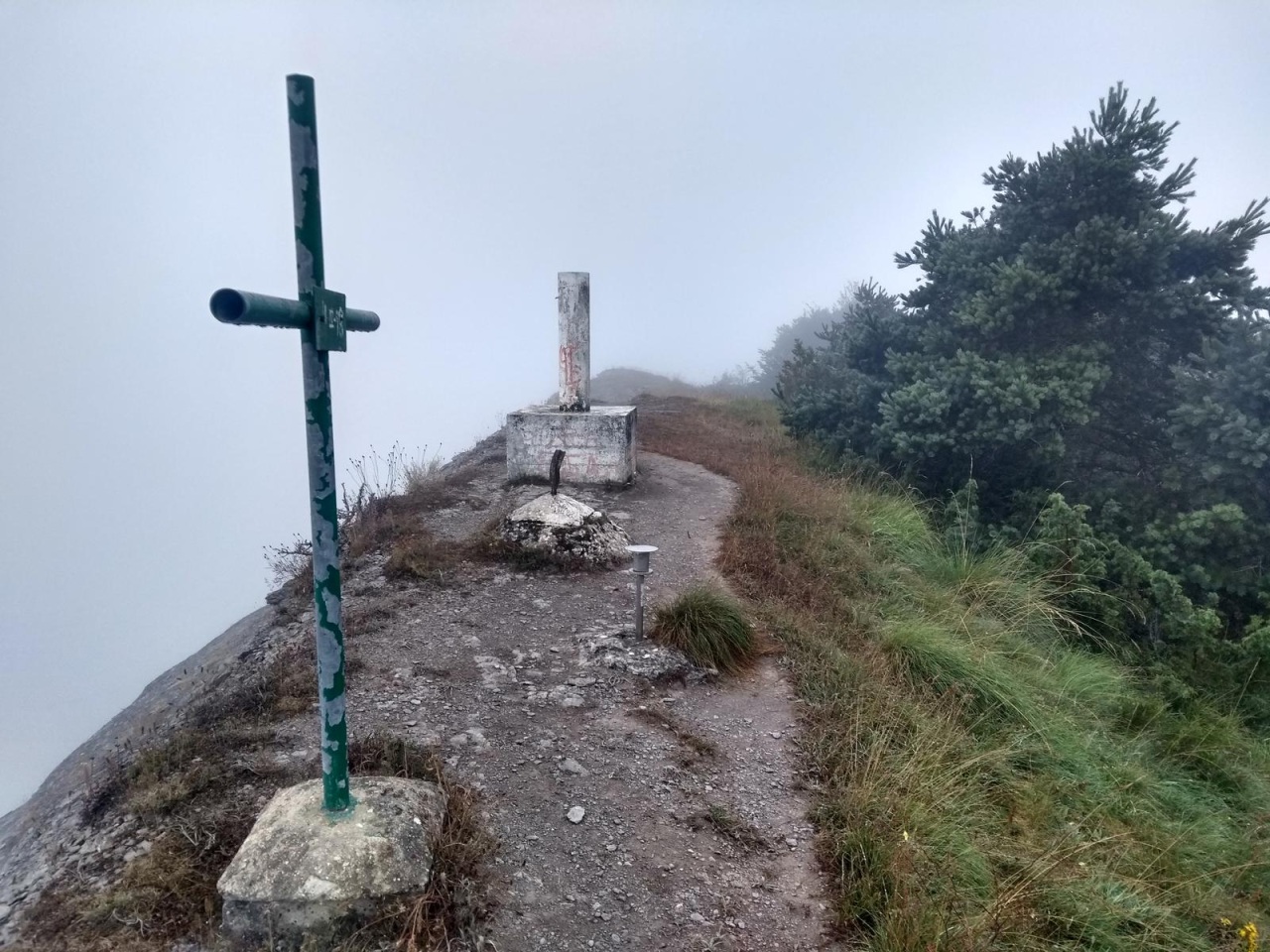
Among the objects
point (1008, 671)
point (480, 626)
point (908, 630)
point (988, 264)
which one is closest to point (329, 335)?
point (480, 626)

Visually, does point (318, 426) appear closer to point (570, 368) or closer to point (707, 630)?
point (707, 630)

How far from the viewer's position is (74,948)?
2.29 meters

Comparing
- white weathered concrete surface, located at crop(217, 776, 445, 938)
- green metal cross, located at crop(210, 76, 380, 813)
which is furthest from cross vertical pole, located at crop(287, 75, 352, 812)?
white weathered concrete surface, located at crop(217, 776, 445, 938)

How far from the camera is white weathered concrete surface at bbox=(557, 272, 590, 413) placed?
8852 millimetres

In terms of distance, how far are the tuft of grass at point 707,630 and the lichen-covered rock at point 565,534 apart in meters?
1.36

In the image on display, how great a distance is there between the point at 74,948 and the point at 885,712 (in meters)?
3.48

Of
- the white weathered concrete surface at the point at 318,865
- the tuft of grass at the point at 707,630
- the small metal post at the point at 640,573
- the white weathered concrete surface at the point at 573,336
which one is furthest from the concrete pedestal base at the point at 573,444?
the white weathered concrete surface at the point at 318,865

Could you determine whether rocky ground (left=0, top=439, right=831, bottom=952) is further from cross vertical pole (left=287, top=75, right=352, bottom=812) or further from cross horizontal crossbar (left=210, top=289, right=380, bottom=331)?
cross horizontal crossbar (left=210, top=289, right=380, bottom=331)

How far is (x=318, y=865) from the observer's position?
233cm

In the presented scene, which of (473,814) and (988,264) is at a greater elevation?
(988,264)

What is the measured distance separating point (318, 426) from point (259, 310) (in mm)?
440

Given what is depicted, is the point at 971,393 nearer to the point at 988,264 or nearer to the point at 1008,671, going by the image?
the point at 988,264

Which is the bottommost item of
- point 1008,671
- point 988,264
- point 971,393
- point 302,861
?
point 1008,671

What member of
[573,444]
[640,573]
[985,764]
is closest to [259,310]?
[640,573]
